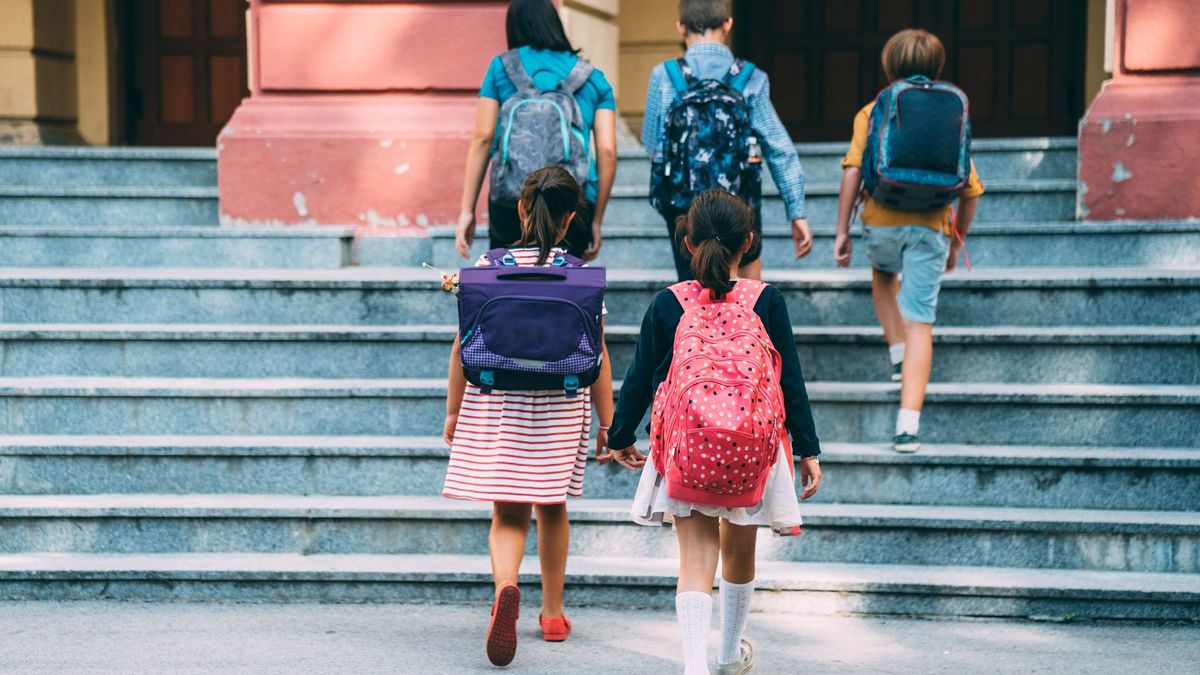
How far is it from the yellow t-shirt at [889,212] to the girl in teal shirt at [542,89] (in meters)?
1.07

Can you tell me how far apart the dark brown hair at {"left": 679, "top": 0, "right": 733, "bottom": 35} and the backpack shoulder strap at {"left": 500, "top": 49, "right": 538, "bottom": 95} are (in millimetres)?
696

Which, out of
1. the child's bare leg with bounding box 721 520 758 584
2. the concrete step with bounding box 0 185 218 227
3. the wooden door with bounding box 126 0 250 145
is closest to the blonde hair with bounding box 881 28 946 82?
the child's bare leg with bounding box 721 520 758 584

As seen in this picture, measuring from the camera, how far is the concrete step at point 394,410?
642cm

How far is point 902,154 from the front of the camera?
242 inches

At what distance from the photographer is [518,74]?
6035mm

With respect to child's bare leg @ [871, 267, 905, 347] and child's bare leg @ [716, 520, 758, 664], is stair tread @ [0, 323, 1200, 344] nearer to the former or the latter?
child's bare leg @ [871, 267, 905, 347]

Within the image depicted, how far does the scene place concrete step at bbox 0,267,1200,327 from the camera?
7.09 meters

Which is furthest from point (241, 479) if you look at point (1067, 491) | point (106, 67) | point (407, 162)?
point (106, 67)

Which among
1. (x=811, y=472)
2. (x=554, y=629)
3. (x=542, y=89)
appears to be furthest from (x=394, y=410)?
(x=811, y=472)

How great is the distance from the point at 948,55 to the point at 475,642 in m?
7.61

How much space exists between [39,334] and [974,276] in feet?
14.7

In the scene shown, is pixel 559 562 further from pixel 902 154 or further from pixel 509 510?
pixel 902 154

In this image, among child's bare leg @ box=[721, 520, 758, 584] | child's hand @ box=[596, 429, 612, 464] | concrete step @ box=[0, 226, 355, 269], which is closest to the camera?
child's bare leg @ box=[721, 520, 758, 584]

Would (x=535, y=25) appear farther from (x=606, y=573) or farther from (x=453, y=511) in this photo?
(x=606, y=573)
